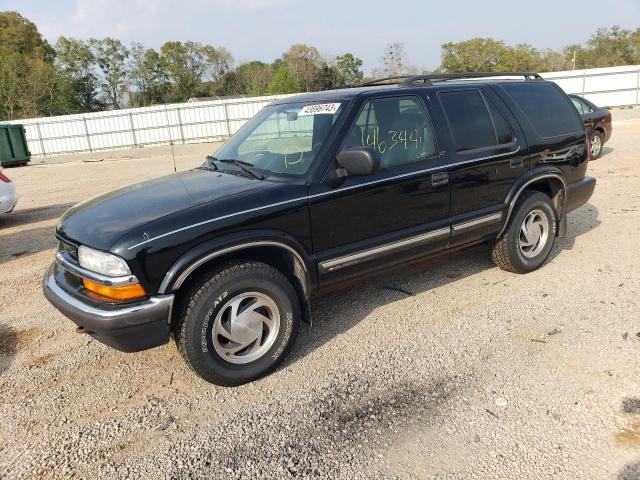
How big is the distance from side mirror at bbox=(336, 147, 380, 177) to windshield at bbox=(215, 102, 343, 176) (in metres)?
0.25

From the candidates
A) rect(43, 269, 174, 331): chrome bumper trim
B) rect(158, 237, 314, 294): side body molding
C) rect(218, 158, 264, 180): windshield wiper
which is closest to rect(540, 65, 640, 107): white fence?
rect(218, 158, 264, 180): windshield wiper

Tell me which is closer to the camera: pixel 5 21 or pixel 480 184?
pixel 480 184

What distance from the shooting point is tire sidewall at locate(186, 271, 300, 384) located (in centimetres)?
294

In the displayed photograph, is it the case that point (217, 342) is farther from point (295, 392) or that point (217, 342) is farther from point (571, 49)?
point (571, 49)

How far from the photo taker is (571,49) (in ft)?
220

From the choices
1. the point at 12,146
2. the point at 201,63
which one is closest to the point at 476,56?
the point at 201,63

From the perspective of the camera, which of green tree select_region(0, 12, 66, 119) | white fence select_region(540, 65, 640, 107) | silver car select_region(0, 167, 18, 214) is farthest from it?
green tree select_region(0, 12, 66, 119)

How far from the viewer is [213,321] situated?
9.84ft

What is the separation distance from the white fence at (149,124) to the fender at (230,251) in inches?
988

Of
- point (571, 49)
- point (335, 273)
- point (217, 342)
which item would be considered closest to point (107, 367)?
point (217, 342)

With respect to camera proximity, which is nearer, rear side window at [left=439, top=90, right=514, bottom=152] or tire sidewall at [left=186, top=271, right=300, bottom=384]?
tire sidewall at [left=186, top=271, right=300, bottom=384]

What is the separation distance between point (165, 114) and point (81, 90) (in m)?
40.6

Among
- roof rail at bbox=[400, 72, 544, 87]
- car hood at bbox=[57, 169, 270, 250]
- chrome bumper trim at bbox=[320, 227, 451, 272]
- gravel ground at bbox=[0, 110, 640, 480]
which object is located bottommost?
gravel ground at bbox=[0, 110, 640, 480]

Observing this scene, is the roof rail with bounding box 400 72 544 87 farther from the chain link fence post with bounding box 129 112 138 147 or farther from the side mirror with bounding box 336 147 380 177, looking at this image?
the chain link fence post with bounding box 129 112 138 147
